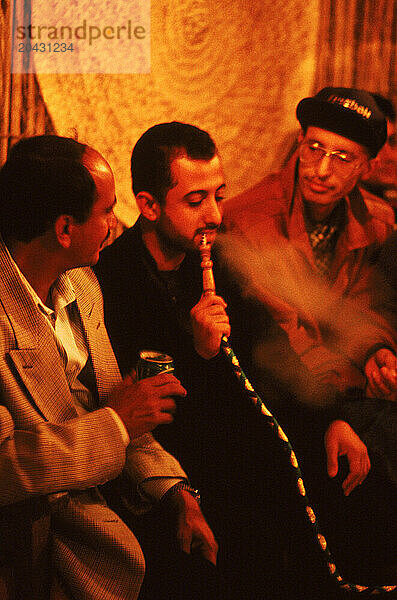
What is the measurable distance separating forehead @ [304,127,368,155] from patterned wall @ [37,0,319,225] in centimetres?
8

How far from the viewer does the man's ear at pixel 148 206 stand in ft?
5.49

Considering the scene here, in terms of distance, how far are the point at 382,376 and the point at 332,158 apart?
71 centimetres

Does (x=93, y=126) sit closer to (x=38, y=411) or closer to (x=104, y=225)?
(x=104, y=225)

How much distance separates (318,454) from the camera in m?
1.79

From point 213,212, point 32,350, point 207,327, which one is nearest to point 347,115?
point 213,212

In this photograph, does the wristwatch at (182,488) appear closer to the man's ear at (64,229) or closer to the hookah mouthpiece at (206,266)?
the hookah mouthpiece at (206,266)

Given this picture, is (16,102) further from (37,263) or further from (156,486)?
(156,486)

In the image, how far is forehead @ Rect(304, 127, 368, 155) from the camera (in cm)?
173

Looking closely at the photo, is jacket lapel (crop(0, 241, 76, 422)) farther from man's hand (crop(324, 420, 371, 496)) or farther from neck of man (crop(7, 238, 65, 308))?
man's hand (crop(324, 420, 371, 496))

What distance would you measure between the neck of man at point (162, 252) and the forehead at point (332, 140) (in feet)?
1.78

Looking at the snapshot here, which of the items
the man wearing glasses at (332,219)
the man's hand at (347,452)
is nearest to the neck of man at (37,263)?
the man wearing glasses at (332,219)

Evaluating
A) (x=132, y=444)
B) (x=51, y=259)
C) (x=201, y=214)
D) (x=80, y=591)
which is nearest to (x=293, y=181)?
(x=201, y=214)

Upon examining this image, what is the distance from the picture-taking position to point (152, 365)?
1.58 meters

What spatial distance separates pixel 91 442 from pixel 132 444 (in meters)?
0.26
